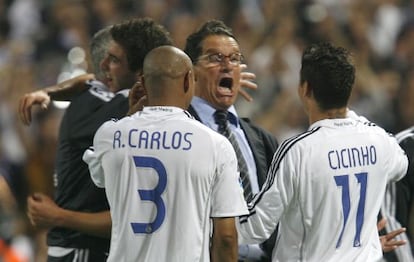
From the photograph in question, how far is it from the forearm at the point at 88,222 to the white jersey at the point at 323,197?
0.91 metres

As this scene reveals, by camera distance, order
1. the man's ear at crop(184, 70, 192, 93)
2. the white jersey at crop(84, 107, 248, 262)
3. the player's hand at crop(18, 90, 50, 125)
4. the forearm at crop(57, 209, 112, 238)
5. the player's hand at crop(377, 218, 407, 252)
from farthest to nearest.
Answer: the player's hand at crop(18, 90, 50, 125) < the forearm at crop(57, 209, 112, 238) < the player's hand at crop(377, 218, 407, 252) < the man's ear at crop(184, 70, 192, 93) < the white jersey at crop(84, 107, 248, 262)

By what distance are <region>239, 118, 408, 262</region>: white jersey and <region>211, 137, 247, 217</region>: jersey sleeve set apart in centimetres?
21

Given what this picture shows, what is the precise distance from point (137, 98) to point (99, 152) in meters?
0.46

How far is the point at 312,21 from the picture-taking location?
535 inches

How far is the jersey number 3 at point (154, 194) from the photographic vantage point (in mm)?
5176

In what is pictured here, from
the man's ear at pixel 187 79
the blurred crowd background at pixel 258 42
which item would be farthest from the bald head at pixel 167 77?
the blurred crowd background at pixel 258 42

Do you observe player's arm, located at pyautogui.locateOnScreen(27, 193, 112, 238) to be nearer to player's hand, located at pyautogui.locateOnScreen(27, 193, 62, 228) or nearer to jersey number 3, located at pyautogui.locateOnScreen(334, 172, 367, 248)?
player's hand, located at pyautogui.locateOnScreen(27, 193, 62, 228)

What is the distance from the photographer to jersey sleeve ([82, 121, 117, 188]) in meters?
5.34

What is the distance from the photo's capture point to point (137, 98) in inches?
225

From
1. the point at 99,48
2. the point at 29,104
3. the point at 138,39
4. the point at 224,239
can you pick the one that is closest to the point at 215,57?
the point at 138,39

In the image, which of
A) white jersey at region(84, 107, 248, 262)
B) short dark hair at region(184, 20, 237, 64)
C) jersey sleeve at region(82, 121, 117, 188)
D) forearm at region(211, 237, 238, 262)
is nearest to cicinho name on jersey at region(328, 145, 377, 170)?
white jersey at region(84, 107, 248, 262)

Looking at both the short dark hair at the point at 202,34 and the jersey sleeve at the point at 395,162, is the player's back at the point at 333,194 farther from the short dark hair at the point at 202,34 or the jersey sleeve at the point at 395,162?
the short dark hair at the point at 202,34

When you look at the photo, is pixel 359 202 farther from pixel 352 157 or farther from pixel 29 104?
pixel 29 104

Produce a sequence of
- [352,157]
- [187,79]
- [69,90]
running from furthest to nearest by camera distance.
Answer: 1. [69,90]
2. [352,157]
3. [187,79]
